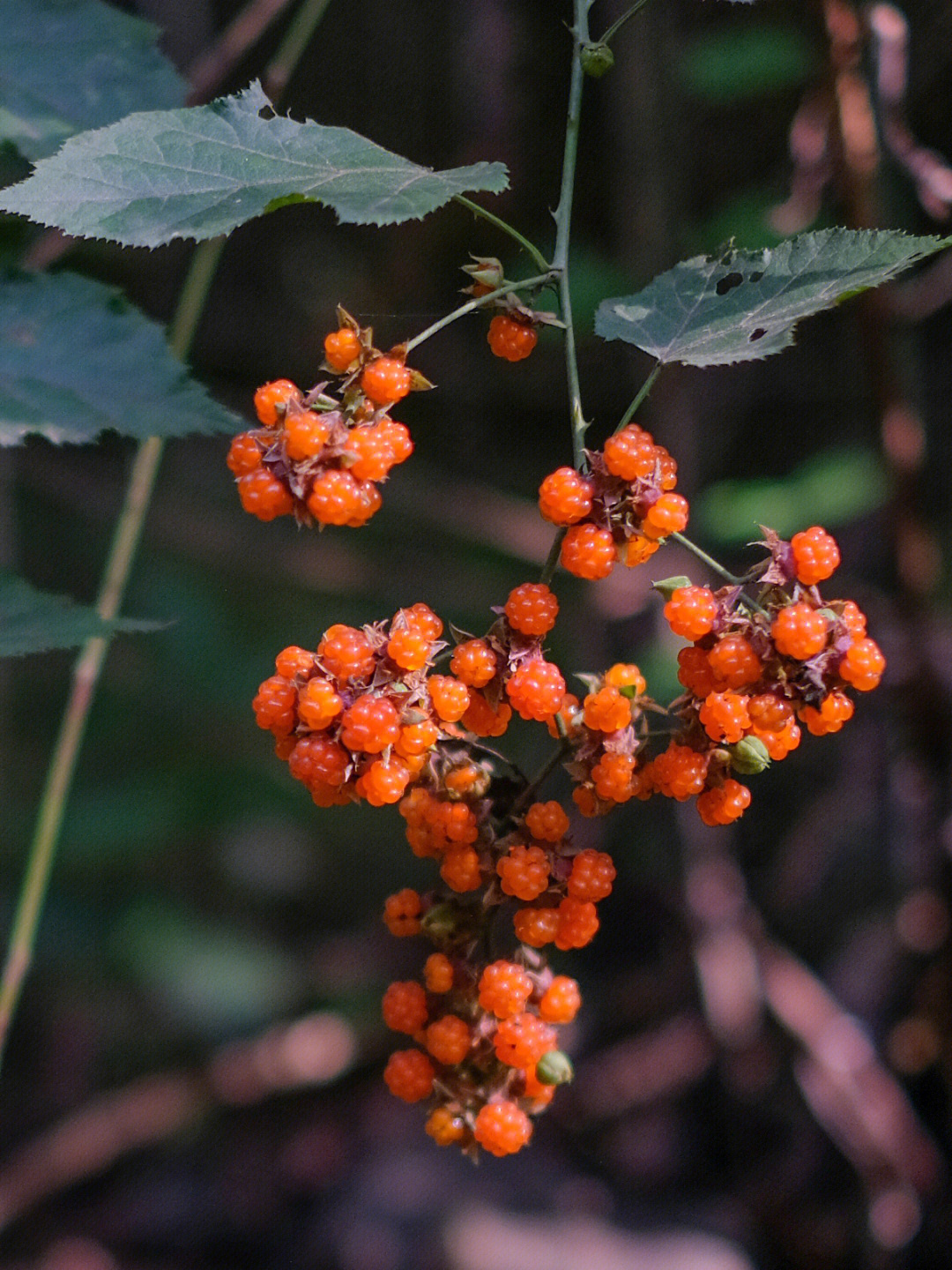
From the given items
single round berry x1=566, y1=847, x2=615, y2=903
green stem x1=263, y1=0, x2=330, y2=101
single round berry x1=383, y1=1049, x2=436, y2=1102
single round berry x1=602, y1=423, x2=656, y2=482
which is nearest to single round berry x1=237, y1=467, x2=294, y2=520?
single round berry x1=602, y1=423, x2=656, y2=482

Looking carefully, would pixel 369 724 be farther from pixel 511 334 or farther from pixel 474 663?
pixel 511 334

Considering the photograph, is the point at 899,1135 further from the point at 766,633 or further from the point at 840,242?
the point at 840,242

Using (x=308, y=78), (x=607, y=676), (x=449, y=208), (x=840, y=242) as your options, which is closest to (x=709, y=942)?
(x=607, y=676)

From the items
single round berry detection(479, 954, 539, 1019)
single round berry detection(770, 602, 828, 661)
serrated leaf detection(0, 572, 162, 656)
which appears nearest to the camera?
single round berry detection(770, 602, 828, 661)

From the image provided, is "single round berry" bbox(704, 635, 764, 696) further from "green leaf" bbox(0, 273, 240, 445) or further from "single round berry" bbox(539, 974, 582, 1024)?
"green leaf" bbox(0, 273, 240, 445)

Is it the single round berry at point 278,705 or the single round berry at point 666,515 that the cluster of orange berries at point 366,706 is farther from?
the single round berry at point 666,515

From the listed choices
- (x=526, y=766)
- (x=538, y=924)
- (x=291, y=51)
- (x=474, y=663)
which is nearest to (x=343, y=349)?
(x=474, y=663)

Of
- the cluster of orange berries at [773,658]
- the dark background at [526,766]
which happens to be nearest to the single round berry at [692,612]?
the cluster of orange berries at [773,658]
